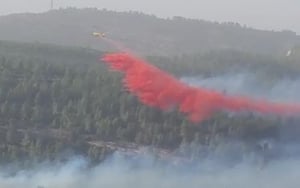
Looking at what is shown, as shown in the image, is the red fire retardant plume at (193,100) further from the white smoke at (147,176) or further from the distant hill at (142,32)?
the distant hill at (142,32)

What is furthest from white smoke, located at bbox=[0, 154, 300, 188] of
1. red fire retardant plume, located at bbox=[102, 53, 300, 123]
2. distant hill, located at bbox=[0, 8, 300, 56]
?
distant hill, located at bbox=[0, 8, 300, 56]

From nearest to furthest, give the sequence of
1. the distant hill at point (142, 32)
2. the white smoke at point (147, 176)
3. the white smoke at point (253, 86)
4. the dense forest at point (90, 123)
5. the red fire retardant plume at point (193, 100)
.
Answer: the white smoke at point (147, 176)
the dense forest at point (90, 123)
the red fire retardant plume at point (193, 100)
the white smoke at point (253, 86)
the distant hill at point (142, 32)

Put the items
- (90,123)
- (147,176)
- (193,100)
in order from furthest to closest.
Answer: (90,123) → (193,100) → (147,176)

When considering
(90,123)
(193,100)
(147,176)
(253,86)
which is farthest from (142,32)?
(147,176)

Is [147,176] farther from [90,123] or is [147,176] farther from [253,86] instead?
[253,86]

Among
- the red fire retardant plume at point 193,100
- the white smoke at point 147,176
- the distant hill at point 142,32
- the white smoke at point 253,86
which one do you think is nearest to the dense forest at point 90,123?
the red fire retardant plume at point 193,100

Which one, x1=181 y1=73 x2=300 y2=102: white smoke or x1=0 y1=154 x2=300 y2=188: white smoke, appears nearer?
x1=0 y1=154 x2=300 y2=188: white smoke

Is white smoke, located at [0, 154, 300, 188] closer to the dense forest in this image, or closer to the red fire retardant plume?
the dense forest
